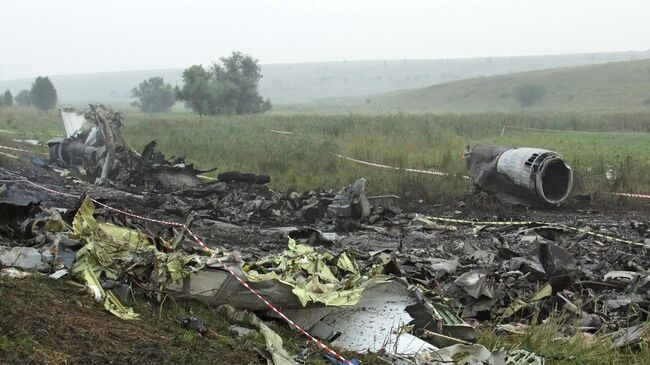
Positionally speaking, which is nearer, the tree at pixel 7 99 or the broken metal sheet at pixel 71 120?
the broken metal sheet at pixel 71 120

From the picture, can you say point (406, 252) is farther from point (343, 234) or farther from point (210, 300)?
point (210, 300)

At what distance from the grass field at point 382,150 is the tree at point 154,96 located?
54763 millimetres

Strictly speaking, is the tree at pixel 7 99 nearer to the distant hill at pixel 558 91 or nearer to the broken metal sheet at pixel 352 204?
the distant hill at pixel 558 91

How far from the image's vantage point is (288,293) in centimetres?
461

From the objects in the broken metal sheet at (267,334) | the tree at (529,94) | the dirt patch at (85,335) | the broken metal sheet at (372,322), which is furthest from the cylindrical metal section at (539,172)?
the tree at (529,94)

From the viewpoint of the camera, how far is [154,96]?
3211 inches

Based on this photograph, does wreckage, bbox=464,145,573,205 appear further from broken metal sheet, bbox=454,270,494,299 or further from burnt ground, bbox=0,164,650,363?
broken metal sheet, bbox=454,270,494,299

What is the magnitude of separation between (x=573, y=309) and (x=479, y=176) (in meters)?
6.60

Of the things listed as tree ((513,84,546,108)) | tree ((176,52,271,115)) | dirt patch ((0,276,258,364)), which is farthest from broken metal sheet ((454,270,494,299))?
tree ((513,84,546,108))

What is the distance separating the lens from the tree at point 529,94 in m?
78.5

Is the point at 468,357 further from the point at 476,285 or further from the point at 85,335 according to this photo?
the point at 85,335

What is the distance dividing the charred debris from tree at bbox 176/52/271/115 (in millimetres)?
39057

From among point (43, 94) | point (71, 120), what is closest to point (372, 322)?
point (71, 120)

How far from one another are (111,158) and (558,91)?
75109 millimetres
